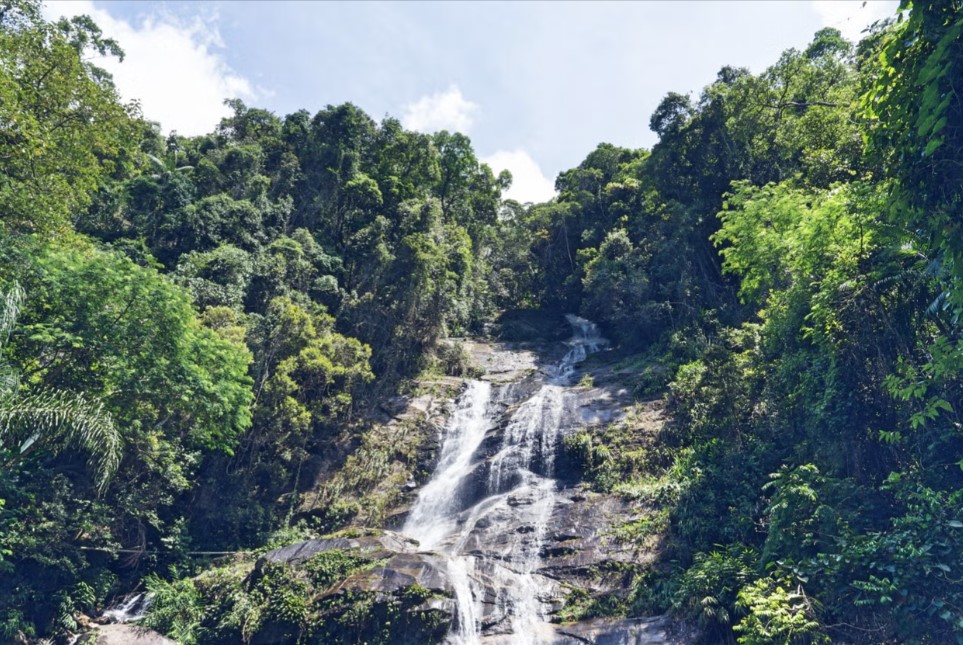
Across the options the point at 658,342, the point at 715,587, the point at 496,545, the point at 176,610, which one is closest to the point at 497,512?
the point at 496,545

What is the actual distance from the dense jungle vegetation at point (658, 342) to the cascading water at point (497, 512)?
2.27 metres

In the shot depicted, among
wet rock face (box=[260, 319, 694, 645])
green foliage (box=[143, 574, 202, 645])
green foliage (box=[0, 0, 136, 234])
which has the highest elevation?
green foliage (box=[0, 0, 136, 234])

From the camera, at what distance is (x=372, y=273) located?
25359 mm

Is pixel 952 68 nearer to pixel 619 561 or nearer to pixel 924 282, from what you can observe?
pixel 924 282

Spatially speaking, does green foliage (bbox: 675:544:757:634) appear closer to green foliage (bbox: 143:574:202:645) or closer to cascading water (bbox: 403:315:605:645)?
cascading water (bbox: 403:315:605:645)

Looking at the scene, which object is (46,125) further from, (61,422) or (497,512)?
(497,512)

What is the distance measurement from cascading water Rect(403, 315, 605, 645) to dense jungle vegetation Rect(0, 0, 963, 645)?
2275 mm

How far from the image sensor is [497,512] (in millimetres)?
15516

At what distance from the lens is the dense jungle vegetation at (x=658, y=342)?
820cm

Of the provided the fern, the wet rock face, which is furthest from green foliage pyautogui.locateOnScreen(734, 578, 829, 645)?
the fern

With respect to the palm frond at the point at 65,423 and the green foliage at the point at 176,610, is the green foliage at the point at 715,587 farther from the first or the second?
the palm frond at the point at 65,423

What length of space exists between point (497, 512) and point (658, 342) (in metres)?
11.2

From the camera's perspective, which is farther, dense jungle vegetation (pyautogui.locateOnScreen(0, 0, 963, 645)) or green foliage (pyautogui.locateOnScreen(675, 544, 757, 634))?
green foliage (pyautogui.locateOnScreen(675, 544, 757, 634))

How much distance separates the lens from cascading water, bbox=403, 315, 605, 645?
1191 cm
